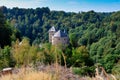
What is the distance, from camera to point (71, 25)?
67.6m

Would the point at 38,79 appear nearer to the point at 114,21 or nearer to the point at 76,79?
the point at 76,79

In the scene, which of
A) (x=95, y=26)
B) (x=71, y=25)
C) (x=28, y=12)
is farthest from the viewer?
(x=28, y=12)

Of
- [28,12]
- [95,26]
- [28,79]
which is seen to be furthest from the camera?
[28,12]

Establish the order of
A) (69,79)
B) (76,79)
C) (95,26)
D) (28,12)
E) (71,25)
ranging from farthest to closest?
1. (28,12)
2. (71,25)
3. (95,26)
4. (76,79)
5. (69,79)

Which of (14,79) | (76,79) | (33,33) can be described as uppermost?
(14,79)

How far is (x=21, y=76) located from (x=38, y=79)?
156 mm

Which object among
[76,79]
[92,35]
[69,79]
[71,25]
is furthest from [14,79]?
[71,25]

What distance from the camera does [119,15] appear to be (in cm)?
5697

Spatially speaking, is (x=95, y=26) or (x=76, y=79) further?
(x=95, y=26)

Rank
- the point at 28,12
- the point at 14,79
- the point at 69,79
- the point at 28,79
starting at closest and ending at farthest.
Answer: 1. the point at 28,79
2. the point at 14,79
3. the point at 69,79
4. the point at 28,12

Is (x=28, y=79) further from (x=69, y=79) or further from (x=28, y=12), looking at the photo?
(x=28, y=12)

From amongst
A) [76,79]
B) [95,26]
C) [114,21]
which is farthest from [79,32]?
[76,79]

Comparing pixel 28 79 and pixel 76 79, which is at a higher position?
pixel 28 79

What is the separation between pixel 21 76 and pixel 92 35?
175 feet
